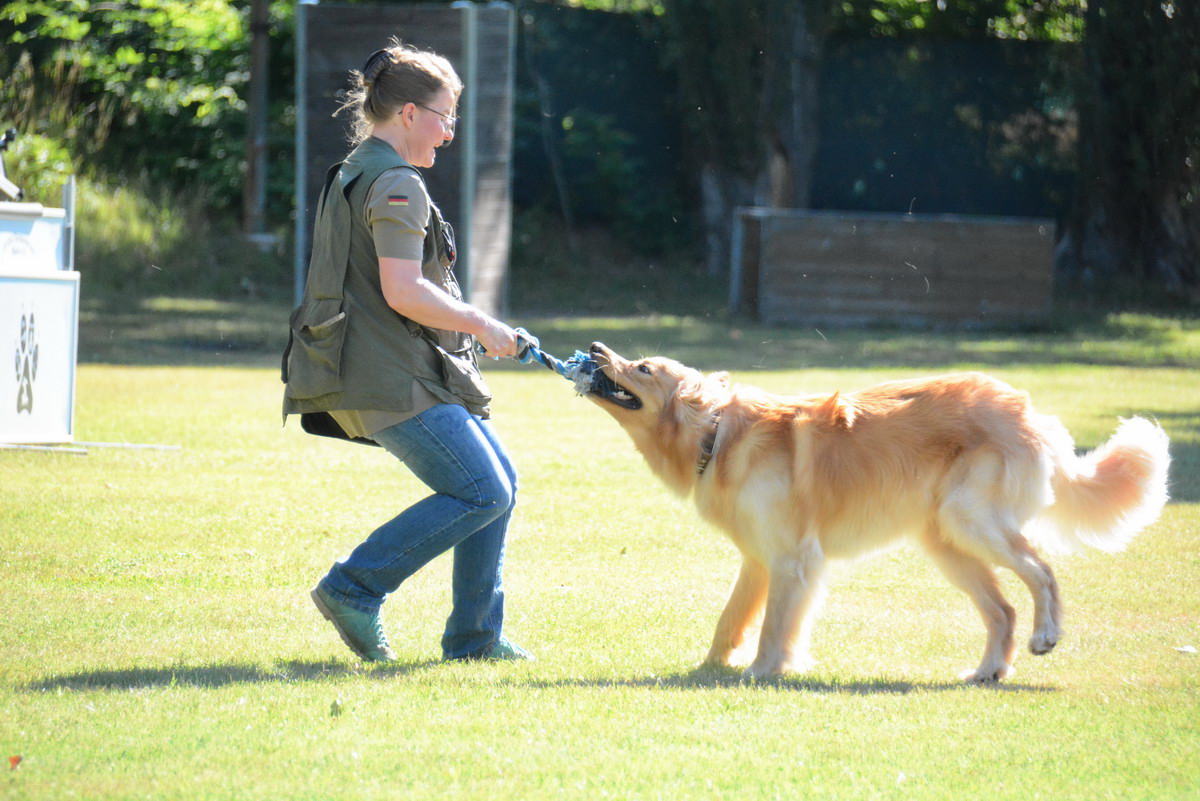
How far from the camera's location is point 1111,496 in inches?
199

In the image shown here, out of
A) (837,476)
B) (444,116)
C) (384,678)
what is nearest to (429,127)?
(444,116)

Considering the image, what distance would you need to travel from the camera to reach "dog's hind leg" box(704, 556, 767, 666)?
4945 mm

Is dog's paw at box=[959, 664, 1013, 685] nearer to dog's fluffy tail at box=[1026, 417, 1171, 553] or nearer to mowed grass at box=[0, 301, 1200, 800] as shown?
mowed grass at box=[0, 301, 1200, 800]

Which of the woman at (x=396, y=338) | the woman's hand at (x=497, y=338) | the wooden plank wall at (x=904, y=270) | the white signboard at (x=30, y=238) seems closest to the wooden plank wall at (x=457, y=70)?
the wooden plank wall at (x=904, y=270)

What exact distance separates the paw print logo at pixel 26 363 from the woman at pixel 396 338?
4.05 metres

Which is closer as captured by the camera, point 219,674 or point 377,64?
point 377,64

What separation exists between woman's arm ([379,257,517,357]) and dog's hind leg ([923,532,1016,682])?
6.74ft

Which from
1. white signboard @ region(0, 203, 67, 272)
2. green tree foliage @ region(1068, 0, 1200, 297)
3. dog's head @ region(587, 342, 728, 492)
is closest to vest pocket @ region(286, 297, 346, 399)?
dog's head @ region(587, 342, 728, 492)

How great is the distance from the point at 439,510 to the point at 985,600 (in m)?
2.18

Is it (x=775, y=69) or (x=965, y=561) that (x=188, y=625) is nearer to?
(x=965, y=561)

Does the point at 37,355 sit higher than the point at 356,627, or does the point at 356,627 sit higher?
the point at 37,355

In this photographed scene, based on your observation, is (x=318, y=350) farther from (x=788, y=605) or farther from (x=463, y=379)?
(x=788, y=605)

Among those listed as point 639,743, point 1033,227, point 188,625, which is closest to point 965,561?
point 639,743

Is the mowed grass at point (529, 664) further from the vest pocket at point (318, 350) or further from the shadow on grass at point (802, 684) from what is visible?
the vest pocket at point (318, 350)
